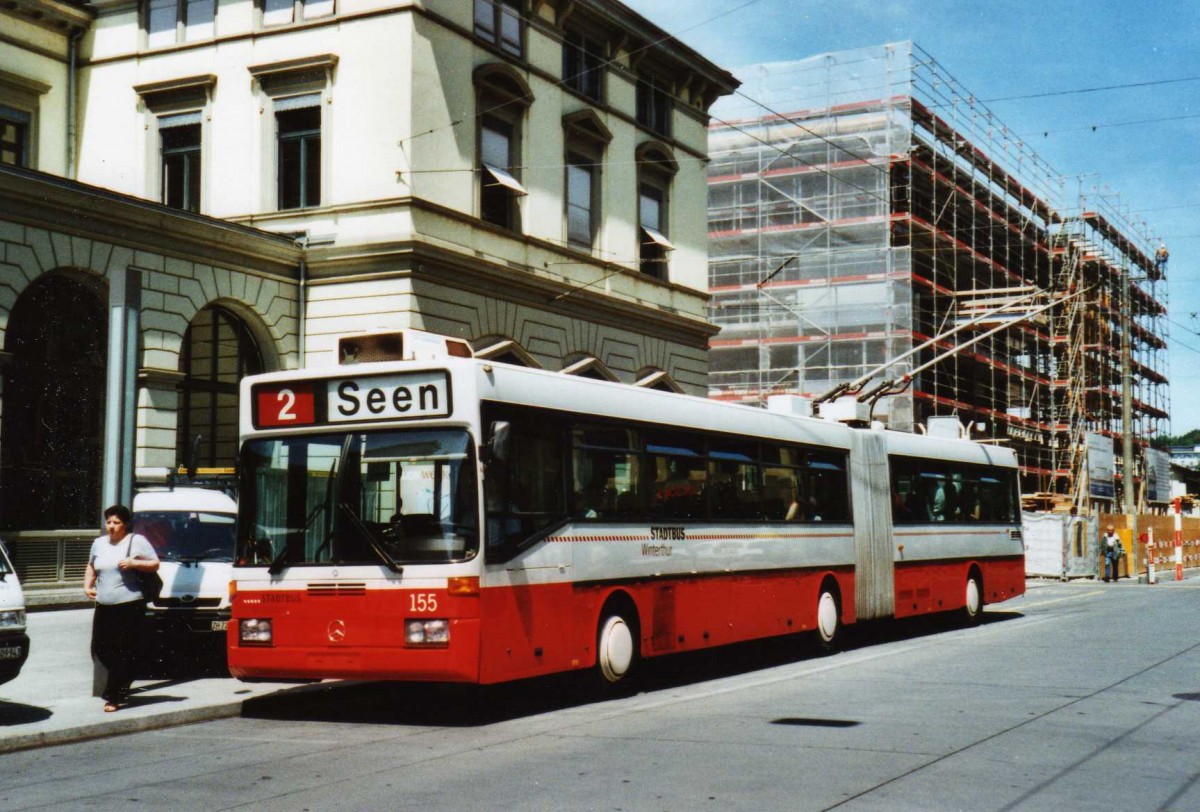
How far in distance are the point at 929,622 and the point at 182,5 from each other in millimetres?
18187

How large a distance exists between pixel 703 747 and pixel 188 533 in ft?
26.1

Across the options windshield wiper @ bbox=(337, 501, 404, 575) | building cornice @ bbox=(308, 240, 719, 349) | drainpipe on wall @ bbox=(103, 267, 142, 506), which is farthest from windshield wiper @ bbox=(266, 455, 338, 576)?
building cornice @ bbox=(308, 240, 719, 349)

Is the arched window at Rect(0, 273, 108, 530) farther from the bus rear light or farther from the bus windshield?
the bus rear light

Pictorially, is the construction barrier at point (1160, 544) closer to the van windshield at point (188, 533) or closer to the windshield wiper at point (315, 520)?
the van windshield at point (188, 533)

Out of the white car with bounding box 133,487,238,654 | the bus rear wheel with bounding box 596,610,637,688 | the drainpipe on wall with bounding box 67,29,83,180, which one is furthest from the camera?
the drainpipe on wall with bounding box 67,29,83,180

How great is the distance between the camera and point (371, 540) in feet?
36.6

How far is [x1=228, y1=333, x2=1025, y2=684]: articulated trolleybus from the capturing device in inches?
435

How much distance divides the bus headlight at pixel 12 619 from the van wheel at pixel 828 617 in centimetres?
1003

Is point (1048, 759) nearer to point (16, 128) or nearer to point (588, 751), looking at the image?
point (588, 751)

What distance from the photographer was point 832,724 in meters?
10.6

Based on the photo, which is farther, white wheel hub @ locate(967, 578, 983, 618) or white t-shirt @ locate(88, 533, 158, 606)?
white wheel hub @ locate(967, 578, 983, 618)

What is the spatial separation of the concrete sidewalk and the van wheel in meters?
7.15

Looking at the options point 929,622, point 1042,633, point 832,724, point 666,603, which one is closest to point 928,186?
point 929,622

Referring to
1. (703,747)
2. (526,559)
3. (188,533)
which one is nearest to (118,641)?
Result: (526,559)
